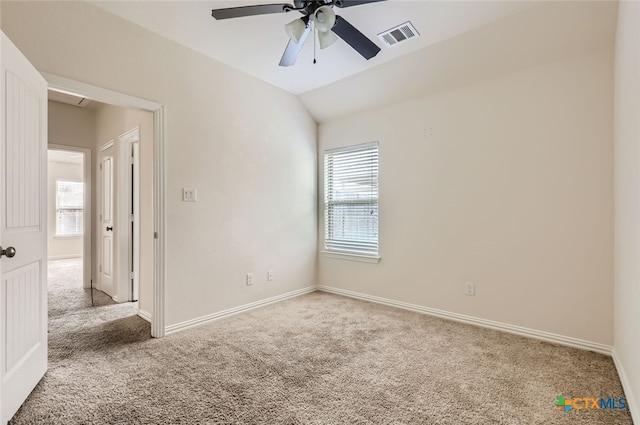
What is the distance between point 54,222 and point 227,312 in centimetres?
731

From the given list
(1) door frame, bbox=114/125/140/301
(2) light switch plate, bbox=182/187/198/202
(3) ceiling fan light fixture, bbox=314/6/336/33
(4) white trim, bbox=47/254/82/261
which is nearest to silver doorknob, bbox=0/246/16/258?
(2) light switch plate, bbox=182/187/198/202

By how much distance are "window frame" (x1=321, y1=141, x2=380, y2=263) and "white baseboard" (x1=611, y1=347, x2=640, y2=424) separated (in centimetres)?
216

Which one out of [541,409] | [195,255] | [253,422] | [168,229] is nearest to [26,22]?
[168,229]

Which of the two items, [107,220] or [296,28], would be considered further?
[107,220]

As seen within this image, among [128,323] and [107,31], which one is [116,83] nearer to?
[107,31]

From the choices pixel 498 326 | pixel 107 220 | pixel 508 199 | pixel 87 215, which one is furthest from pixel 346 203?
pixel 87 215

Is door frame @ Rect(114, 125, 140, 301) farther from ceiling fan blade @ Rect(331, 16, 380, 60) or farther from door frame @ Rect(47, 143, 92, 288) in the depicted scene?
ceiling fan blade @ Rect(331, 16, 380, 60)

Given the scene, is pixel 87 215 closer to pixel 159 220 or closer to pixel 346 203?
→ pixel 159 220

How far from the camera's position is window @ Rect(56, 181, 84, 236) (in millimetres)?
7828

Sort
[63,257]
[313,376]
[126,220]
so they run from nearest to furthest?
[313,376] → [126,220] → [63,257]

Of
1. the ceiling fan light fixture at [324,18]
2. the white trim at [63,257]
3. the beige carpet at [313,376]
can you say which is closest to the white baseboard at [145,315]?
the beige carpet at [313,376]

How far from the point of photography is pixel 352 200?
4.05m

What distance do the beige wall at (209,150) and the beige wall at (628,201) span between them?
3098 mm

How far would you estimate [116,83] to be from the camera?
8.16 feet
